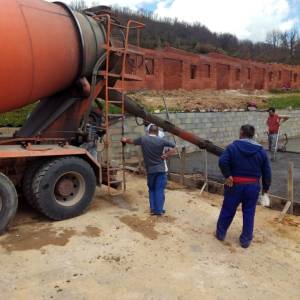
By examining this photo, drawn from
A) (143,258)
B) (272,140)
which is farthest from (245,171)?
(272,140)

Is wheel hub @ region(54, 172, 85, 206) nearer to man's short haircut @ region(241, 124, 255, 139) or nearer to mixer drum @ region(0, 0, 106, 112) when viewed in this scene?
mixer drum @ region(0, 0, 106, 112)

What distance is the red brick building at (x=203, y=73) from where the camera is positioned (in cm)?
3052

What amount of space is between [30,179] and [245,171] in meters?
3.03

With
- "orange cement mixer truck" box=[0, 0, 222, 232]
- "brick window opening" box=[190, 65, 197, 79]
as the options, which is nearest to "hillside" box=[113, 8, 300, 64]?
"brick window opening" box=[190, 65, 197, 79]

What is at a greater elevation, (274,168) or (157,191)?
(157,191)

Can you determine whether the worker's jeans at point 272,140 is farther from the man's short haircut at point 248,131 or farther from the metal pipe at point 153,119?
the man's short haircut at point 248,131

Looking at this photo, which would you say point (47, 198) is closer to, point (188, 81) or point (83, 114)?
point (83, 114)

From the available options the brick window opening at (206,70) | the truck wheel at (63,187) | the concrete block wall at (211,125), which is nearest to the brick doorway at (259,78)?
the brick window opening at (206,70)

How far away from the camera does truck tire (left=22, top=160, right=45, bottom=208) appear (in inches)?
260

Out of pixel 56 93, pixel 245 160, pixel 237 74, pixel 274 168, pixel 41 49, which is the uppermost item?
pixel 237 74

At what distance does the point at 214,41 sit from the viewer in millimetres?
80125

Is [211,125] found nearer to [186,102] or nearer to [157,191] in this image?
[186,102]

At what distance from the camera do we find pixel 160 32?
70062 mm

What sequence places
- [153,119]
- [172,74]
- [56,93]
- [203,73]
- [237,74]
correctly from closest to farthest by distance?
[56,93] < [153,119] < [172,74] < [203,73] < [237,74]
